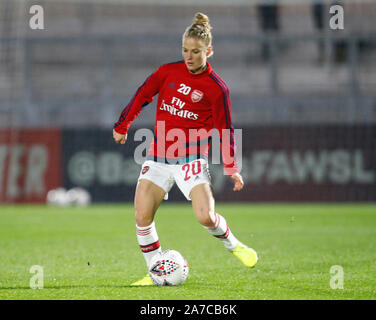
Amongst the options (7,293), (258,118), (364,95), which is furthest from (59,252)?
(364,95)

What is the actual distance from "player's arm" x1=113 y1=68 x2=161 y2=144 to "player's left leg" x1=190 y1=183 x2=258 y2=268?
72cm

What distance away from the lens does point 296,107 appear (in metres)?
17.0

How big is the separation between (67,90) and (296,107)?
692 centimetres

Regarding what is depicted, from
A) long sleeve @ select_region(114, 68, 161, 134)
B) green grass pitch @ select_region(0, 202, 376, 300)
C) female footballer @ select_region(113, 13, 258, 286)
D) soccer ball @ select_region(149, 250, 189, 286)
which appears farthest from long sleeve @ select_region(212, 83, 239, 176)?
green grass pitch @ select_region(0, 202, 376, 300)

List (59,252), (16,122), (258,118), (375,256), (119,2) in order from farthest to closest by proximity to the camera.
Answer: (119,2) → (258,118) → (16,122) → (59,252) → (375,256)

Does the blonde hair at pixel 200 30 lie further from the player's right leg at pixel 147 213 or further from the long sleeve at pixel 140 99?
the player's right leg at pixel 147 213

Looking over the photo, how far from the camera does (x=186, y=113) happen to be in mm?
5133

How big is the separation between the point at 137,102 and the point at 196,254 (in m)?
2.35

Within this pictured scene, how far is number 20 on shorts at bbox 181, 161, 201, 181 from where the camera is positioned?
5.14m

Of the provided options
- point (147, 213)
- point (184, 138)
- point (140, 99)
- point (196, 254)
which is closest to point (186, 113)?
point (184, 138)

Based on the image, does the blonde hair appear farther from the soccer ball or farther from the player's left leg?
the soccer ball

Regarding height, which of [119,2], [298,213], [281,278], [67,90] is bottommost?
[298,213]

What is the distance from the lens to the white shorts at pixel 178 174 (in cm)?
513

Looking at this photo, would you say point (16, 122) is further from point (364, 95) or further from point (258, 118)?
point (364, 95)
